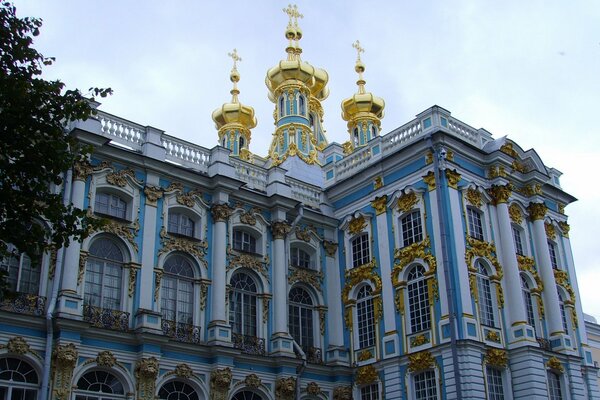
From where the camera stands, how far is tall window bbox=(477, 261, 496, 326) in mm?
20672

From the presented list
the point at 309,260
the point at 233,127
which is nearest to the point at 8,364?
the point at 309,260

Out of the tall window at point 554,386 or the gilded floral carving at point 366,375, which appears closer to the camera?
the tall window at point 554,386

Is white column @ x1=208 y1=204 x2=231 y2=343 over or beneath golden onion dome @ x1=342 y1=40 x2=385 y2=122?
beneath

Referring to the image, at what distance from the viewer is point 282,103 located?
3484cm

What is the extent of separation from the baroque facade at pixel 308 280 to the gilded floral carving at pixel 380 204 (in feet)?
0.64

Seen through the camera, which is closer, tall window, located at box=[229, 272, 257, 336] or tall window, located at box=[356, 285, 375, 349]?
tall window, located at box=[229, 272, 257, 336]

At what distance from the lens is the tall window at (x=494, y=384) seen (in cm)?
1983

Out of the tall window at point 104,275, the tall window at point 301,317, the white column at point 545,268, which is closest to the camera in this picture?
the tall window at point 104,275

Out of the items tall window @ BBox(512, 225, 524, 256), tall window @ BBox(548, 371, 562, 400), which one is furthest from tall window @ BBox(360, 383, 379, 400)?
tall window @ BBox(512, 225, 524, 256)

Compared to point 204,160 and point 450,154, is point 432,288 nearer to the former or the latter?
point 450,154

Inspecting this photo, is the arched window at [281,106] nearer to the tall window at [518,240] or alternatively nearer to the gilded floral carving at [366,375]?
the tall window at [518,240]

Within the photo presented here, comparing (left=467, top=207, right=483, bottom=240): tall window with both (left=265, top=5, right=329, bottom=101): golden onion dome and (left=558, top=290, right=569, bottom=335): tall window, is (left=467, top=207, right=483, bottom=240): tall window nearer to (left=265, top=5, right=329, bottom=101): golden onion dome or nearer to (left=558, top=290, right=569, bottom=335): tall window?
(left=558, top=290, right=569, bottom=335): tall window

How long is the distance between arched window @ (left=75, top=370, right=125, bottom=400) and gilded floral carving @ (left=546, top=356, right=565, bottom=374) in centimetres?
1152

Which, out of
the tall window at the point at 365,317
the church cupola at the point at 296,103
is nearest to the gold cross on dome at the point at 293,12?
the church cupola at the point at 296,103
